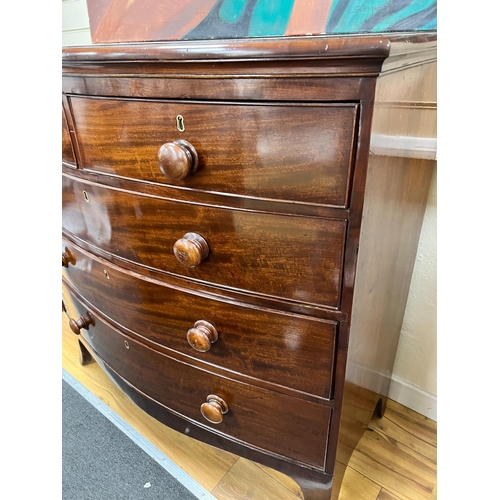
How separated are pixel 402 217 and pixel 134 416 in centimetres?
98

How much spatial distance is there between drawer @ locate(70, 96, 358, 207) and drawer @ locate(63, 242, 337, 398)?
0.21 m

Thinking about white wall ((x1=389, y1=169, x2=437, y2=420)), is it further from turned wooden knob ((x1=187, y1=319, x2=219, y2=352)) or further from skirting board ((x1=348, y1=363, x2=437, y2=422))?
turned wooden knob ((x1=187, y1=319, x2=219, y2=352))

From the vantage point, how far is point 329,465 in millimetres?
747

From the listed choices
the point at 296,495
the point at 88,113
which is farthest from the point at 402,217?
the point at 296,495

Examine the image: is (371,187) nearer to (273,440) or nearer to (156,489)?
(273,440)

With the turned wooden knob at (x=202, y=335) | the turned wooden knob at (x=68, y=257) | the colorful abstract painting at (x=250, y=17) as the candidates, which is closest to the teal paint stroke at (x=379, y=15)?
the colorful abstract painting at (x=250, y=17)

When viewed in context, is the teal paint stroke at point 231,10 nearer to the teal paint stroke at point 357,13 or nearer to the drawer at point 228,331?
the teal paint stroke at point 357,13

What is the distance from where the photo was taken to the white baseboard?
1.18m

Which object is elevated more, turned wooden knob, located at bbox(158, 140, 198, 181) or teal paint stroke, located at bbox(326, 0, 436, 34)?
teal paint stroke, located at bbox(326, 0, 436, 34)

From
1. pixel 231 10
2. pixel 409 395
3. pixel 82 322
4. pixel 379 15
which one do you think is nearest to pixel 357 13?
pixel 379 15

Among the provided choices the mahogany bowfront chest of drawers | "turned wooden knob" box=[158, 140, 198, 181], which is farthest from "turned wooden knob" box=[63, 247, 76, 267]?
"turned wooden knob" box=[158, 140, 198, 181]

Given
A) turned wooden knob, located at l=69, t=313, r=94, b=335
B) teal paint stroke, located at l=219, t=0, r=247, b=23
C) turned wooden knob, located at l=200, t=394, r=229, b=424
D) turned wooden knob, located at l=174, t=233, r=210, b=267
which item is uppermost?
teal paint stroke, located at l=219, t=0, r=247, b=23

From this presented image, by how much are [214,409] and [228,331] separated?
0.18 meters

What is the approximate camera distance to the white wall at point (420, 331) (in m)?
1.02
